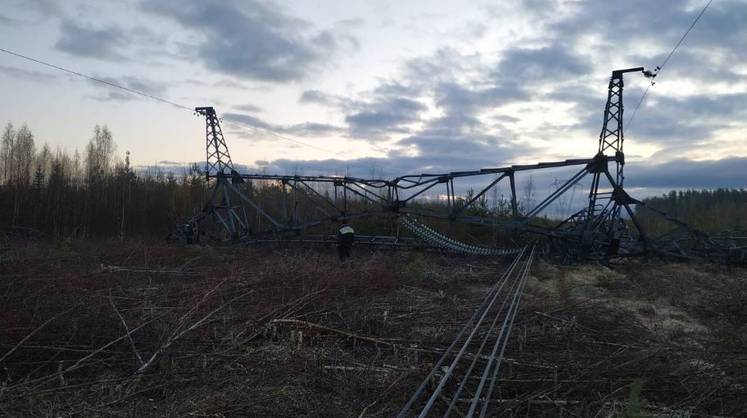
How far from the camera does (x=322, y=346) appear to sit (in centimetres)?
659

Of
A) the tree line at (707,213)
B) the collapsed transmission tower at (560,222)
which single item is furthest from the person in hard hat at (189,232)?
the tree line at (707,213)

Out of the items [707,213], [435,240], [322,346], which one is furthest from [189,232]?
[707,213]

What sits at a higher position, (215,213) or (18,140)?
(18,140)

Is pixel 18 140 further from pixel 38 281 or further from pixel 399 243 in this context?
pixel 38 281

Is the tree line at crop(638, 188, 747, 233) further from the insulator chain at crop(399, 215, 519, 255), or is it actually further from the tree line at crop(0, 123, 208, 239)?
the tree line at crop(0, 123, 208, 239)

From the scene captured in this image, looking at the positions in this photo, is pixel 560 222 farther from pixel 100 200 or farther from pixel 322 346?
pixel 100 200

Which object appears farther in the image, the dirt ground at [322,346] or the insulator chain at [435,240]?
the insulator chain at [435,240]

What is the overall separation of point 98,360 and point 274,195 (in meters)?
25.6

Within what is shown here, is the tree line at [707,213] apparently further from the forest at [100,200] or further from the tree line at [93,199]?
the tree line at [93,199]

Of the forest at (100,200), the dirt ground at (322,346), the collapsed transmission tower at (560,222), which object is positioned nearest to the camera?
the dirt ground at (322,346)

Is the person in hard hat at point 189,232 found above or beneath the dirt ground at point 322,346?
above

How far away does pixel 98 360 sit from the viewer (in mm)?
5770

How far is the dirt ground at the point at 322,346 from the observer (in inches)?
187

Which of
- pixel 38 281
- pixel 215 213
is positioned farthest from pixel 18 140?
pixel 38 281
